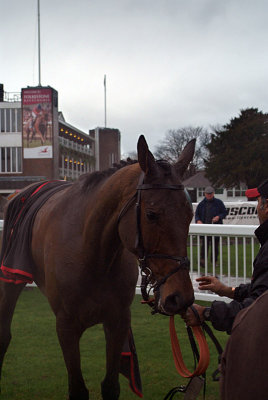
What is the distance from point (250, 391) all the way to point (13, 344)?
428cm

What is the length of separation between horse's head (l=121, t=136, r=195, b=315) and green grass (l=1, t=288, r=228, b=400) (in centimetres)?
187

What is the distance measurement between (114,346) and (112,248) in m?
0.72

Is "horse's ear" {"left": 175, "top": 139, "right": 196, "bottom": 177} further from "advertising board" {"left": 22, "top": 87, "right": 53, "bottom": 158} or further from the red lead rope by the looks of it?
"advertising board" {"left": 22, "top": 87, "right": 53, "bottom": 158}

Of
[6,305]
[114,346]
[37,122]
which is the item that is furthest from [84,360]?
[37,122]

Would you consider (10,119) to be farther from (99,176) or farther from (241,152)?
(99,176)

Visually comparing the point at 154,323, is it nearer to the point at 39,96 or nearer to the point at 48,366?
the point at 48,366

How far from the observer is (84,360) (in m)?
4.31

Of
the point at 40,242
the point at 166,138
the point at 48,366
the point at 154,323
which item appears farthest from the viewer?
the point at 166,138

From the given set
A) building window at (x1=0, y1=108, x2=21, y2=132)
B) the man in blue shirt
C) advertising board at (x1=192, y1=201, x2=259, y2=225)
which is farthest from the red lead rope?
building window at (x1=0, y1=108, x2=21, y2=132)

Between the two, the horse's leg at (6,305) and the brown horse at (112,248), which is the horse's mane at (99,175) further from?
the horse's leg at (6,305)

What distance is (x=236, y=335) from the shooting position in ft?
3.97

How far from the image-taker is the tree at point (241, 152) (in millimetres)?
44656

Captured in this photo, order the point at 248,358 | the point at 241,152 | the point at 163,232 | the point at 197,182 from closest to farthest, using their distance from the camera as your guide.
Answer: the point at 248,358, the point at 163,232, the point at 241,152, the point at 197,182

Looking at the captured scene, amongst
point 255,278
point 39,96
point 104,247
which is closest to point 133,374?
point 104,247
